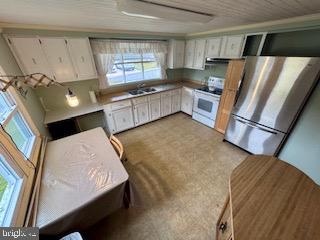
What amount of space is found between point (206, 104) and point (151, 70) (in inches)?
73.6

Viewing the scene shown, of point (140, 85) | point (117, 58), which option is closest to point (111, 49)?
point (117, 58)

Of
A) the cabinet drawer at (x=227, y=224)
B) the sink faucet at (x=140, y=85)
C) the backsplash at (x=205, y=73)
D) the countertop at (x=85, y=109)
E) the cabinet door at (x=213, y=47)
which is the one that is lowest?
the cabinet drawer at (x=227, y=224)

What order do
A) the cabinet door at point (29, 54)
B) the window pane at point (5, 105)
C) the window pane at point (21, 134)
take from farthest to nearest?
the cabinet door at point (29, 54) → the window pane at point (21, 134) → the window pane at point (5, 105)

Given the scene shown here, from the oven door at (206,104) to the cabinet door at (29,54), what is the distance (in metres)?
3.24

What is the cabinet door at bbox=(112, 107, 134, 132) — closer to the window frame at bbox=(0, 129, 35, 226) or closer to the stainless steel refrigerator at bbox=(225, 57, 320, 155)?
the window frame at bbox=(0, 129, 35, 226)

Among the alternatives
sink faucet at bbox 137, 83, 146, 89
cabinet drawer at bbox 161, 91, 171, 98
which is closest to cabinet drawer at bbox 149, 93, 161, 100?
cabinet drawer at bbox 161, 91, 171, 98

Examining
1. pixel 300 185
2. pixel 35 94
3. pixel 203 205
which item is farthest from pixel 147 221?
pixel 35 94

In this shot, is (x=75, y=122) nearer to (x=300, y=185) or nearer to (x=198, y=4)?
(x=198, y=4)

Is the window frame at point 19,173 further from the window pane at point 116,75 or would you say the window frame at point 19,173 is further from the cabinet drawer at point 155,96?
the cabinet drawer at point 155,96

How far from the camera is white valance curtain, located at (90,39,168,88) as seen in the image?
2939 mm

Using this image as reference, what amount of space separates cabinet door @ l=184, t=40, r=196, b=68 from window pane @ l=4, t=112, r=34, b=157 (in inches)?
150

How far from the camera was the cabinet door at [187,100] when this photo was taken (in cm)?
391

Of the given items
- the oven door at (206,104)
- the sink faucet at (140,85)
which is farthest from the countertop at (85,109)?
the oven door at (206,104)

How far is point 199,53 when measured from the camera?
3648mm
